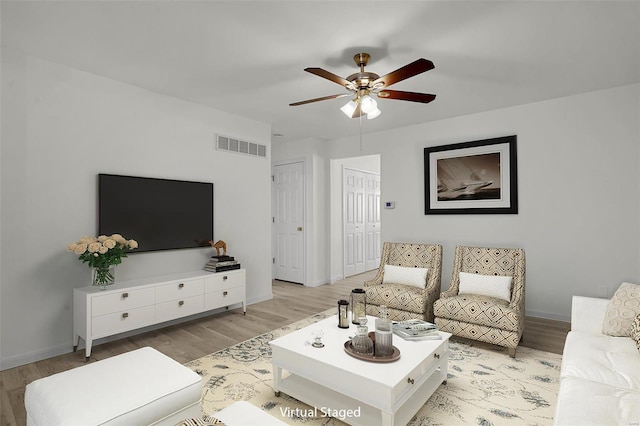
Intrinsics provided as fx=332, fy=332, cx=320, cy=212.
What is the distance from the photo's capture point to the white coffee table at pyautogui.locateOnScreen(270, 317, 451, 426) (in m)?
1.78

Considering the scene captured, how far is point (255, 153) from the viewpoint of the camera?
15.5 feet

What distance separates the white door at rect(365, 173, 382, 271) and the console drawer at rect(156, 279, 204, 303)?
4.16m

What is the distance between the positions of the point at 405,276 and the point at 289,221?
2800 millimetres

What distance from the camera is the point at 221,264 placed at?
→ 3.96m

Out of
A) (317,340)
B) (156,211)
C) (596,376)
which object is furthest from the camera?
(156,211)

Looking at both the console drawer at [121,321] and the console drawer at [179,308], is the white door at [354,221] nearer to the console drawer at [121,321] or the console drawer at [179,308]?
the console drawer at [179,308]

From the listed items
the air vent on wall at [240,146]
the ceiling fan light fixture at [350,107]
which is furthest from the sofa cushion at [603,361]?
the air vent on wall at [240,146]

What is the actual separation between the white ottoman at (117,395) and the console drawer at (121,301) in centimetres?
129

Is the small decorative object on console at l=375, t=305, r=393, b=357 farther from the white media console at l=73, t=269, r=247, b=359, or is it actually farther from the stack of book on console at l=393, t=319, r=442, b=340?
the white media console at l=73, t=269, r=247, b=359

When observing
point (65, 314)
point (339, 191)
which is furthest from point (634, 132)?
point (65, 314)

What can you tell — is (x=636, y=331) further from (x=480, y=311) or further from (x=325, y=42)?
(x=325, y=42)

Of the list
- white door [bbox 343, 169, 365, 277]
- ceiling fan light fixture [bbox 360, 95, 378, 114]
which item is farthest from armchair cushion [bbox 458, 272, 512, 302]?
white door [bbox 343, 169, 365, 277]

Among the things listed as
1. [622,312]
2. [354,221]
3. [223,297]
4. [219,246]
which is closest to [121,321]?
[223,297]

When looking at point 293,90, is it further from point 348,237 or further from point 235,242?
point 348,237
